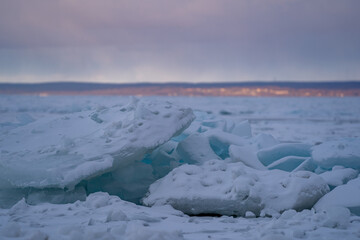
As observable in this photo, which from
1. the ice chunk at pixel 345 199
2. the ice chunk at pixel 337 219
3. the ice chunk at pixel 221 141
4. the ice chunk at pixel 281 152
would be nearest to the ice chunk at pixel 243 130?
the ice chunk at pixel 221 141

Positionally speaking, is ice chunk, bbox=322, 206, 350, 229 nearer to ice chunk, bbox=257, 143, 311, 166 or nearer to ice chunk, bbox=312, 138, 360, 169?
ice chunk, bbox=312, 138, 360, 169

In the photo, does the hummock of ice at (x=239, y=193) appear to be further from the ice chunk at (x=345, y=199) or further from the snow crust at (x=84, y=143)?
the snow crust at (x=84, y=143)

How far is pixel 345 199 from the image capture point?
298 centimetres

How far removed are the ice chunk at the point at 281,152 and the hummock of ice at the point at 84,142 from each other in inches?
43.8

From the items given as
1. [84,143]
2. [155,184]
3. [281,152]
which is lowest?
[155,184]

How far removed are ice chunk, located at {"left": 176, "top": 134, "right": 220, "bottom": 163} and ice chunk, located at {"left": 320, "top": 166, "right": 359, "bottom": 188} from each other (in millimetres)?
1199

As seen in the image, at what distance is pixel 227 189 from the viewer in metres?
3.23

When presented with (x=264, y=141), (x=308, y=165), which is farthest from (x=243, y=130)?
(x=308, y=165)

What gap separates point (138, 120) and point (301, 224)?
1.97 meters

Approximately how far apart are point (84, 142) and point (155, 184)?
843 mm

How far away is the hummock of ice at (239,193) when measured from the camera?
3100 millimetres

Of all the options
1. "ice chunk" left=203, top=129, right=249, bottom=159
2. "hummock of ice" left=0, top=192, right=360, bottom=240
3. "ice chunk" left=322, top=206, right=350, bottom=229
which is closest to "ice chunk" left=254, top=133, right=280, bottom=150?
"ice chunk" left=203, top=129, right=249, bottom=159

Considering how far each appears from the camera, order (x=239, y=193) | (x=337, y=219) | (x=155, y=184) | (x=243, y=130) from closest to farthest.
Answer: (x=337, y=219) < (x=239, y=193) < (x=155, y=184) < (x=243, y=130)

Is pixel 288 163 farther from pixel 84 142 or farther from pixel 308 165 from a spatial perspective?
pixel 84 142
